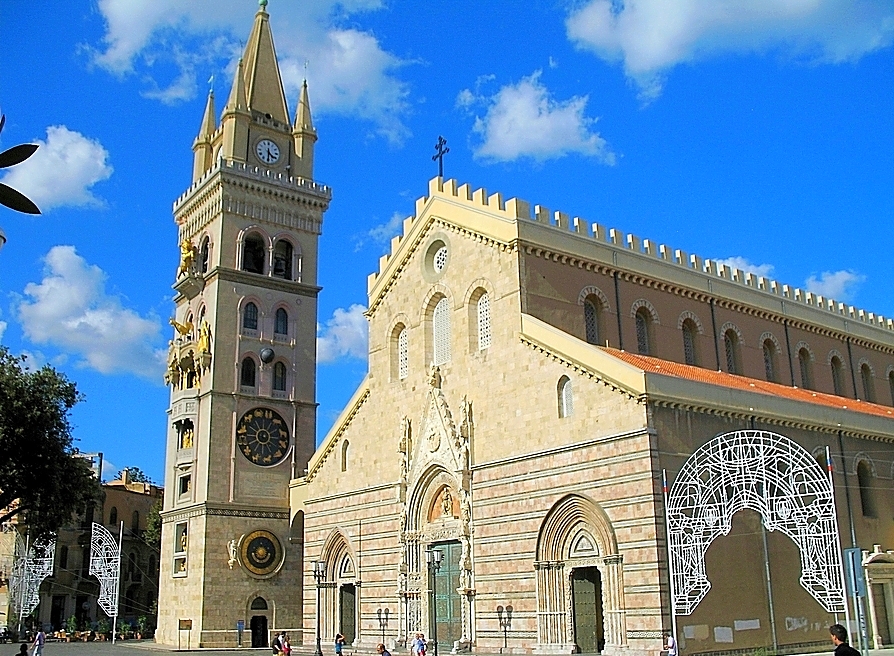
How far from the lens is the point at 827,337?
44.8 meters

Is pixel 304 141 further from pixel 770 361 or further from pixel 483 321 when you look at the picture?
pixel 770 361

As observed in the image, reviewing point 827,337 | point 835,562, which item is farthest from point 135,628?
point 835,562

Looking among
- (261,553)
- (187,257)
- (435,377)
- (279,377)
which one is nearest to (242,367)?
(279,377)

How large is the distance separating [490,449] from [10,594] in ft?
139

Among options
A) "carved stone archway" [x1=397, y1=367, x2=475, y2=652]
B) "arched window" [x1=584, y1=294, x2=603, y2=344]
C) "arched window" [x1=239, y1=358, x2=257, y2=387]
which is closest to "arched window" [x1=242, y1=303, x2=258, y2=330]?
"arched window" [x1=239, y1=358, x2=257, y2=387]

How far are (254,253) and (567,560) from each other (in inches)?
1165

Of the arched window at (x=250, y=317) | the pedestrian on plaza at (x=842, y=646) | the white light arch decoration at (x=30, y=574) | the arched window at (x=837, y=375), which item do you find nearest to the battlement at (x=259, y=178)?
the arched window at (x=250, y=317)

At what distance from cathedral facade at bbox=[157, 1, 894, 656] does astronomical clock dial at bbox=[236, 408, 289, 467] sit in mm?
122

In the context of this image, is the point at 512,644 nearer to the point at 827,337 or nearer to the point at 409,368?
the point at 409,368

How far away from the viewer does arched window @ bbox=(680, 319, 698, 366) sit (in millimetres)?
38344

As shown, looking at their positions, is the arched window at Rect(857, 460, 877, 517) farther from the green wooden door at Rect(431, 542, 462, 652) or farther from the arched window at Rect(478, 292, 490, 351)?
Answer: the green wooden door at Rect(431, 542, 462, 652)

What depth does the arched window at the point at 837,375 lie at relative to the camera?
145 feet

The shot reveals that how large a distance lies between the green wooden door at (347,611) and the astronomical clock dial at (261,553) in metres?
8.83

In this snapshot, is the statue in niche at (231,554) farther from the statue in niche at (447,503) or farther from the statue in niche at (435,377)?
the statue in niche at (435,377)
